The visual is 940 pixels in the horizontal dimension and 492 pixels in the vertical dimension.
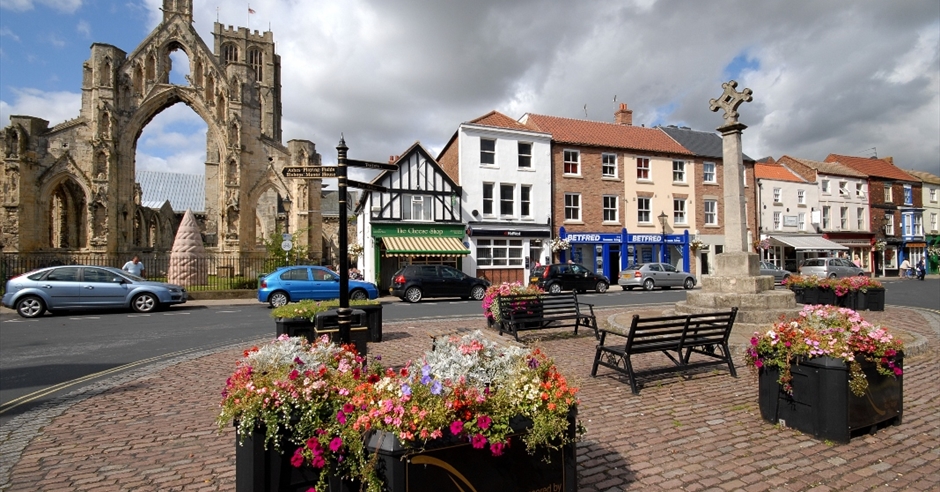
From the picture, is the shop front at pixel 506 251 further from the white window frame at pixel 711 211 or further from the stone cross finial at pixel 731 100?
the stone cross finial at pixel 731 100

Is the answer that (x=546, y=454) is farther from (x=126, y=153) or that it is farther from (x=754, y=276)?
(x=126, y=153)

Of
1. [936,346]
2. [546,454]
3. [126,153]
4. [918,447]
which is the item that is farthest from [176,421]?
[126,153]

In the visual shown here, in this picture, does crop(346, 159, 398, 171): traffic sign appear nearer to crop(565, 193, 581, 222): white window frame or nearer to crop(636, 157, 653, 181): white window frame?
crop(565, 193, 581, 222): white window frame

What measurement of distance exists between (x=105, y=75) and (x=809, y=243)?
52.7 m

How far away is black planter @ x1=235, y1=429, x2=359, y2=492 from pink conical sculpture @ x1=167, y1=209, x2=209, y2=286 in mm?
21623

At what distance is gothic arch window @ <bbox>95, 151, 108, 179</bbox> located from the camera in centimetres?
3272

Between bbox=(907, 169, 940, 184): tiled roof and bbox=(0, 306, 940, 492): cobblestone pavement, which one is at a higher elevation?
bbox=(907, 169, 940, 184): tiled roof

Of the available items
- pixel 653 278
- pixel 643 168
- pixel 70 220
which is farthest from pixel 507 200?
pixel 70 220

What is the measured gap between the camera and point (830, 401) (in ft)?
13.7

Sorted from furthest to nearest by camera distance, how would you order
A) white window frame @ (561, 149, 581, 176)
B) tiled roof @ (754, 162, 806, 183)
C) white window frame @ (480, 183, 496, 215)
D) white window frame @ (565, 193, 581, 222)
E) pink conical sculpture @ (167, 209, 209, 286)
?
tiled roof @ (754, 162, 806, 183) → white window frame @ (561, 149, 581, 176) → white window frame @ (565, 193, 581, 222) → white window frame @ (480, 183, 496, 215) → pink conical sculpture @ (167, 209, 209, 286)

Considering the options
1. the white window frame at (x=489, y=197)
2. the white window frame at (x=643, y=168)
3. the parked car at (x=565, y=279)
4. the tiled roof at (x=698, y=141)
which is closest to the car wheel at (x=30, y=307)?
the parked car at (x=565, y=279)

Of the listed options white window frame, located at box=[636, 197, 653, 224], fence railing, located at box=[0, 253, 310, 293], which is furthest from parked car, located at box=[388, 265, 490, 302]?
white window frame, located at box=[636, 197, 653, 224]

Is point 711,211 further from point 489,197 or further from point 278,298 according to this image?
point 278,298

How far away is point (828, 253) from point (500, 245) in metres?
29.6
